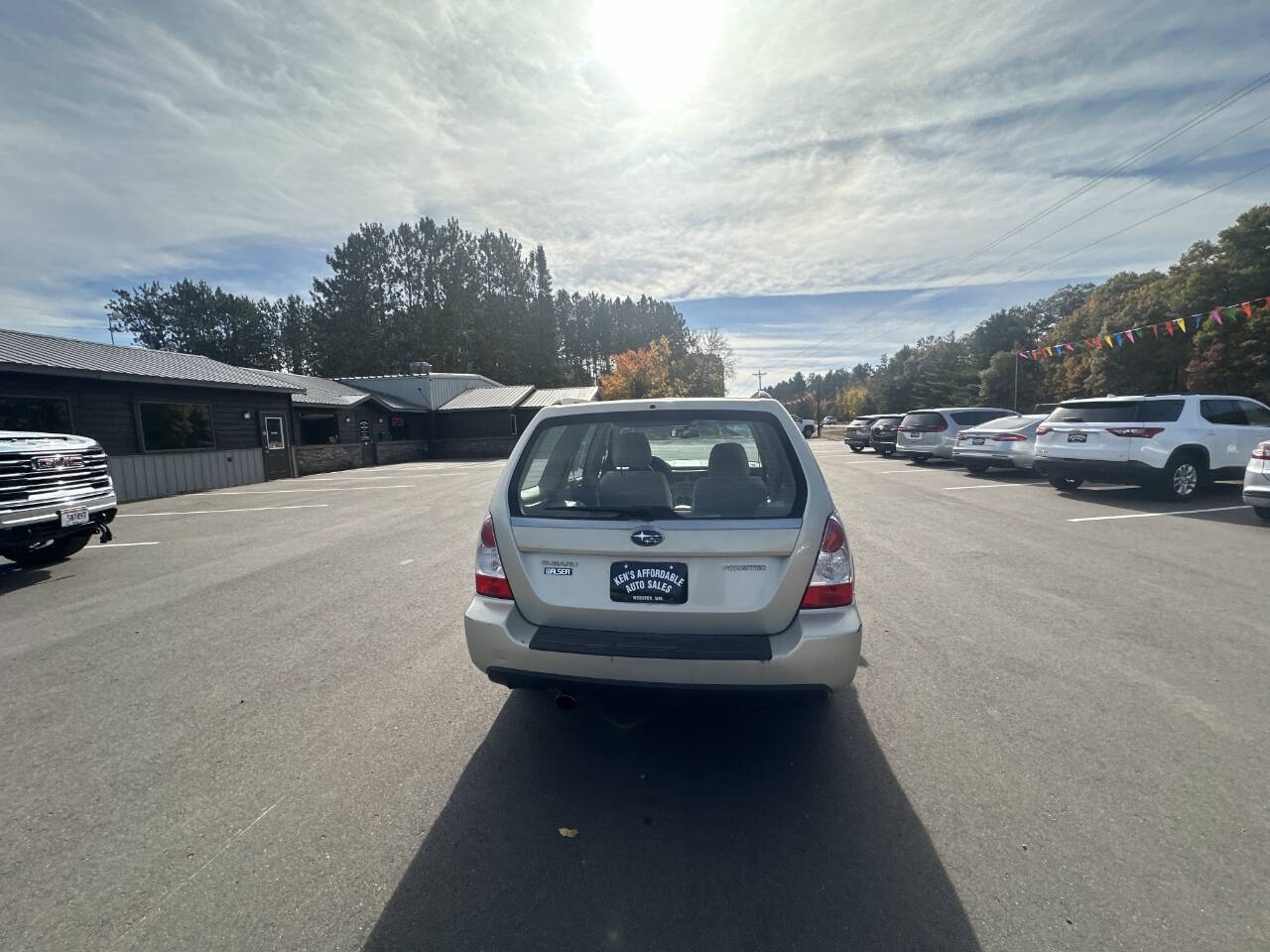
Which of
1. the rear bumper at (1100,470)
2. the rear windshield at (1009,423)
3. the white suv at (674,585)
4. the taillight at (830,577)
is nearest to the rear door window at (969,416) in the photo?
the rear windshield at (1009,423)

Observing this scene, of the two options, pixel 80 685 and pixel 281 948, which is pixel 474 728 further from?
pixel 80 685

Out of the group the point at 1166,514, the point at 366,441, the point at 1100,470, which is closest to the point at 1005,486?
the point at 1100,470

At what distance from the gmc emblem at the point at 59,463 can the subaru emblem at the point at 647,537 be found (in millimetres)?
7233

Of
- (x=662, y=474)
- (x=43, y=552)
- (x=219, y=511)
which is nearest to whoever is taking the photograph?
(x=662, y=474)

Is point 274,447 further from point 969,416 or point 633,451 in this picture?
point 969,416

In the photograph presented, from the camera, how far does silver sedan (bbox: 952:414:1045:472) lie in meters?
13.1

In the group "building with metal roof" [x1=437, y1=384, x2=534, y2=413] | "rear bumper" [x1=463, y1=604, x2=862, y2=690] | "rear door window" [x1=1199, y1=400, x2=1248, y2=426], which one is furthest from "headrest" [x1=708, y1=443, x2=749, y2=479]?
"building with metal roof" [x1=437, y1=384, x2=534, y2=413]

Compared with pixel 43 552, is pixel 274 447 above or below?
above

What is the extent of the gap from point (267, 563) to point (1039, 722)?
25.3ft

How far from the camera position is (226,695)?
3467 millimetres

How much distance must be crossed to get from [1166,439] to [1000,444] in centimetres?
432

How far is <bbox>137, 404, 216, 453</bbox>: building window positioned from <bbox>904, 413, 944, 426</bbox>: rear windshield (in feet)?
71.1

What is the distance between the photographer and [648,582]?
252 centimetres

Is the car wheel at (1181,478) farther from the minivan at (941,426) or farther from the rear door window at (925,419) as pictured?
the rear door window at (925,419)
